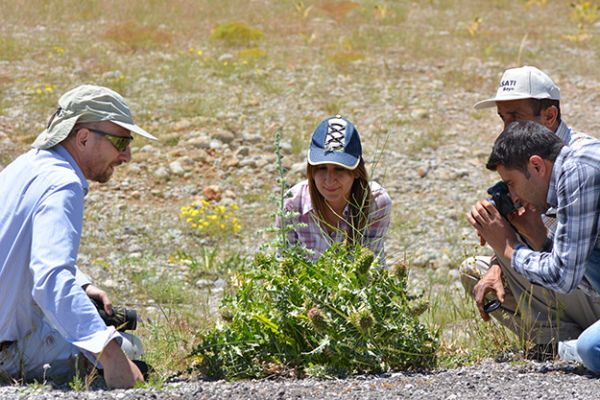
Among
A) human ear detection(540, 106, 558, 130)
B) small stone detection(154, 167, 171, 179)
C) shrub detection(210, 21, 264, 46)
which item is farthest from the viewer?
shrub detection(210, 21, 264, 46)

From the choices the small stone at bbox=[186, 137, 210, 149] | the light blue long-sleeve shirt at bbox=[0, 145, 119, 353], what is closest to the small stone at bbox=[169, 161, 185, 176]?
the small stone at bbox=[186, 137, 210, 149]

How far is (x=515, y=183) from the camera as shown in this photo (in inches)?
171

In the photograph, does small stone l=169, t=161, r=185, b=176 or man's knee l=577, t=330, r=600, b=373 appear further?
small stone l=169, t=161, r=185, b=176

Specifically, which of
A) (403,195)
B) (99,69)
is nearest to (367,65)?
(99,69)

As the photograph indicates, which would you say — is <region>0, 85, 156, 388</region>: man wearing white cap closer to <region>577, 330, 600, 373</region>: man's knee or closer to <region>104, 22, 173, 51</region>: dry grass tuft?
<region>577, 330, 600, 373</region>: man's knee

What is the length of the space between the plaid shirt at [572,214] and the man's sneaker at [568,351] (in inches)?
13.0

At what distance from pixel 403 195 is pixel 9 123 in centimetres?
517

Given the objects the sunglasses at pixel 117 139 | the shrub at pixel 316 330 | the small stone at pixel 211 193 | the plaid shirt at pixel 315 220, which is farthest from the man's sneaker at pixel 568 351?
the small stone at pixel 211 193

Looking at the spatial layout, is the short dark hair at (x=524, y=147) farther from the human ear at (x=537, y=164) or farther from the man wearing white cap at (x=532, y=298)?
the man wearing white cap at (x=532, y=298)

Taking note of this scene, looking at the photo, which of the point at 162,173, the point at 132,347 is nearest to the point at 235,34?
the point at 162,173

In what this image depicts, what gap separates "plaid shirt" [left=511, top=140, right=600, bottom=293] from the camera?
411cm

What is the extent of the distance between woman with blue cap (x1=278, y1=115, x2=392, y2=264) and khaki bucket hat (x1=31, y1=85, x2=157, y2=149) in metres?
1.14

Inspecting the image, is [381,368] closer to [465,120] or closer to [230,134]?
[230,134]

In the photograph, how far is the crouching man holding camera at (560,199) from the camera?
412 cm
